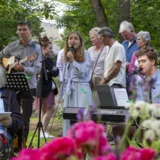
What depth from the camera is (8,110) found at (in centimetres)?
590

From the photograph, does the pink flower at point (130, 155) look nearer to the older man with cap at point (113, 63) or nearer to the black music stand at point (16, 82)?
the black music stand at point (16, 82)

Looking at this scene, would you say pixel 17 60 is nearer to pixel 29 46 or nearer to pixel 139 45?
pixel 29 46

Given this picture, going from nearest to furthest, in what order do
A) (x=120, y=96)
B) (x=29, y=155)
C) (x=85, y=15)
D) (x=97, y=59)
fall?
(x=29, y=155) < (x=120, y=96) < (x=97, y=59) < (x=85, y=15)

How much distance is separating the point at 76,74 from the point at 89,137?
6.43 m

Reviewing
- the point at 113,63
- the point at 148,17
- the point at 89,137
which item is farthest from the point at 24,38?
the point at 148,17

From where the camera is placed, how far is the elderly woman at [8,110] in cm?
550

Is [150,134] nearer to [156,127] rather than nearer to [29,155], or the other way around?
[156,127]

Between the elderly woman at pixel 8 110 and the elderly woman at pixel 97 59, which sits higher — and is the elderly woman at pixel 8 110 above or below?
below

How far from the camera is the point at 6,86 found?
6.37m

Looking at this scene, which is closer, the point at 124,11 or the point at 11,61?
the point at 11,61

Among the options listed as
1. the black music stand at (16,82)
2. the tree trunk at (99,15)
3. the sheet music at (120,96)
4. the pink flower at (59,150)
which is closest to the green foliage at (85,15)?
the tree trunk at (99,15)

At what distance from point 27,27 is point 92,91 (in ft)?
4.82

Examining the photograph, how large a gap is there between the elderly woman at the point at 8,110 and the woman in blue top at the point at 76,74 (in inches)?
72.9

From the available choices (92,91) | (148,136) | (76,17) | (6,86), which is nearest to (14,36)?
(76,17)
